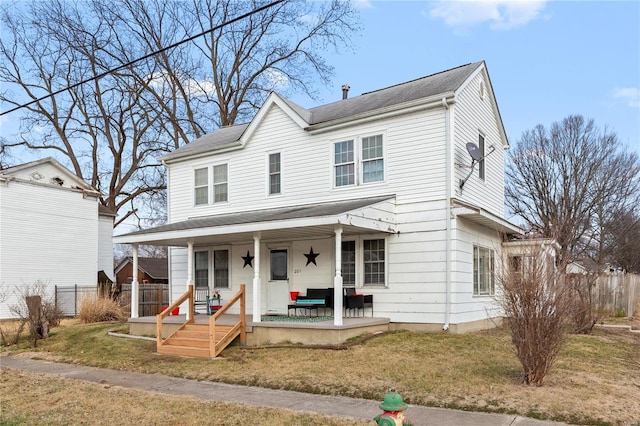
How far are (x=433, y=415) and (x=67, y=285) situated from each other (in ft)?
73.8

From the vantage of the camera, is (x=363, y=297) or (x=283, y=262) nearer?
(x=363, y=297)

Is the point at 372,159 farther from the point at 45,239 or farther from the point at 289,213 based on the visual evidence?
the point at 45,239

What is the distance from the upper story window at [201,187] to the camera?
18812 mm

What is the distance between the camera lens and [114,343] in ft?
47.5

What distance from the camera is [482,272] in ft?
51.6

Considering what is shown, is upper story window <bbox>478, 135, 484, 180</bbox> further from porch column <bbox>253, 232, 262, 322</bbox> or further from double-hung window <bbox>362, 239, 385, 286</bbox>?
porch column <bbox>253, 232, 262, 322</bbox>

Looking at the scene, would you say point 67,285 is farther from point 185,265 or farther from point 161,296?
point 185,265

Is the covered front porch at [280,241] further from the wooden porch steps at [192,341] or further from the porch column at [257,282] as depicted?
the wooden porch steps at [192,341]

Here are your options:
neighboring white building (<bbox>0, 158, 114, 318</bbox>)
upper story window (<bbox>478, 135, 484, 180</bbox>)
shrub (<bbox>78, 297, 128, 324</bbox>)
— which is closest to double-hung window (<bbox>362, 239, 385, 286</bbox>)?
upper story window (<bbox>478, 135, 484, 180</bbox>)

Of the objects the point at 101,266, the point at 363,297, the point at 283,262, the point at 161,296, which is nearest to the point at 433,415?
the point at 363,297

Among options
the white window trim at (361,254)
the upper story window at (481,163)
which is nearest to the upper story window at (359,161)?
the white window trim at (361,254)

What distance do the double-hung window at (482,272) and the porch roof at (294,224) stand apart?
2.88 meters

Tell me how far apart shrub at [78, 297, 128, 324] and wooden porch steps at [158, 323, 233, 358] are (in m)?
7.29

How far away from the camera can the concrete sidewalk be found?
6784mm
